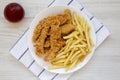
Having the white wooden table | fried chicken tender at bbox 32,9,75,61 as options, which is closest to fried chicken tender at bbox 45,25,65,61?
fried chicken tender at bbox 32,9,75,61

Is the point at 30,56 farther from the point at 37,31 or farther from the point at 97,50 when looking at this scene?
the point at 97,50

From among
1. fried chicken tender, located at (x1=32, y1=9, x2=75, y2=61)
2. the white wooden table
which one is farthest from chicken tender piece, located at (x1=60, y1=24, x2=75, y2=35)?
the white wooden table

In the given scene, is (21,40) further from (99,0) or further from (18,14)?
(99,0)

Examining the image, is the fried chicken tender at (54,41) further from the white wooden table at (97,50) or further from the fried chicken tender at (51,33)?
the white wooden table at (97,50)

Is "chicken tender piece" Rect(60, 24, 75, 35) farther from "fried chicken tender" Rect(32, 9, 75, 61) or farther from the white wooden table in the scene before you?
the white wooden table

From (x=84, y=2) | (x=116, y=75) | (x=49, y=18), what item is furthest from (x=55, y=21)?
(x=116, y=75)

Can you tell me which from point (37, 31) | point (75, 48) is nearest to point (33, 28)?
point (37, 31)

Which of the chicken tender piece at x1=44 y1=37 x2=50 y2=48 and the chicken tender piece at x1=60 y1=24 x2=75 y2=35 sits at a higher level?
the chicken tender piece at x1=60 y1=24 x2=75 y2=35
